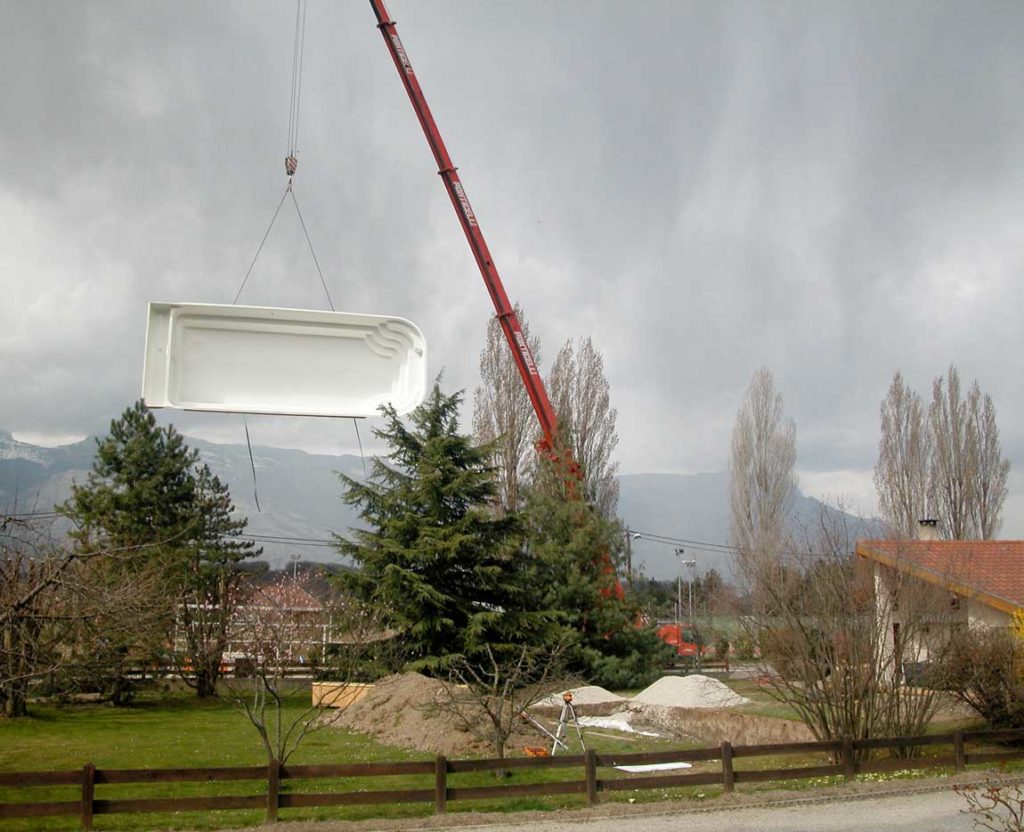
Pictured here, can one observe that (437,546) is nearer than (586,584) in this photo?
Yes

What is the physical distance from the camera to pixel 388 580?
26.7 m

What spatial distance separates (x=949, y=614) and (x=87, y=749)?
1687 centimetres

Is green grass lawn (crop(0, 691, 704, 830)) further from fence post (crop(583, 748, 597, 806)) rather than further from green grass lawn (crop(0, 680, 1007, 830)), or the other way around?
fence post (crop(583, 748, 597, 806))

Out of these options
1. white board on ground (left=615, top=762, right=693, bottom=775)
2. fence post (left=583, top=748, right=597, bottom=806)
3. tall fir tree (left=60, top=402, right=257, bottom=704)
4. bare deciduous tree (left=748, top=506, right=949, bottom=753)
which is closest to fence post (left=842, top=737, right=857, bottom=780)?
bare deciduous tree (left=748, top=506, right=949, bottom=753)

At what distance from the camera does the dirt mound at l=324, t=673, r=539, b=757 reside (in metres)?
17.8

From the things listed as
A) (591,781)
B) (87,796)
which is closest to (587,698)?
(591,781)

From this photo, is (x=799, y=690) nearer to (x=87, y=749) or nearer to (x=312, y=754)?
(x=312, y=754)

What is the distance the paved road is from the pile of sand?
1277 centimetres

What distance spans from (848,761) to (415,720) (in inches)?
393

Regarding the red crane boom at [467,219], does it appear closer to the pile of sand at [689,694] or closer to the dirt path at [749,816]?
the pile of sand at [689,694]

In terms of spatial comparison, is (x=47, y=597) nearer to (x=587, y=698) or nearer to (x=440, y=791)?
(x=440, y=791)

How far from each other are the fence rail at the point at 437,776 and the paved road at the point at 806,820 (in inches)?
26.5

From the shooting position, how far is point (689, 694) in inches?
985

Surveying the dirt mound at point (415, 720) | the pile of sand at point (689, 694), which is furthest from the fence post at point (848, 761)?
the pile of sand at point (689, 694)
